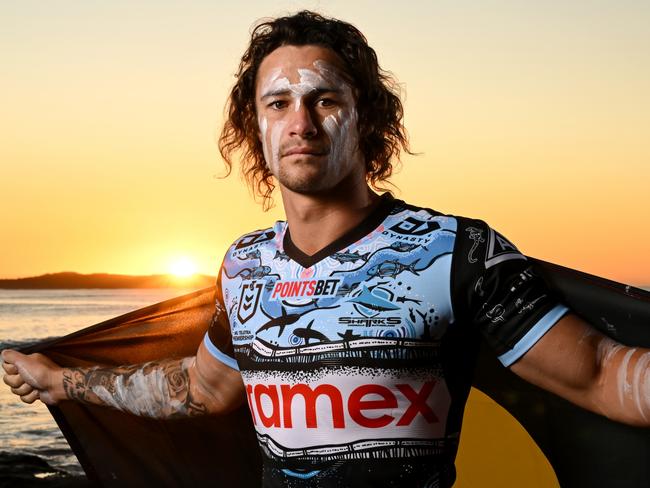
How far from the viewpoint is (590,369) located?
2570mm

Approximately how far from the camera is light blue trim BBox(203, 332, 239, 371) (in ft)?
11.0

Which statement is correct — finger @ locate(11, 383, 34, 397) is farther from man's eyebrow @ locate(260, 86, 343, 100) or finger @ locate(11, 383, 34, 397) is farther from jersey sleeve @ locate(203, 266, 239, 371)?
man's eyebrow @ locate(260, 86, 343, 100)

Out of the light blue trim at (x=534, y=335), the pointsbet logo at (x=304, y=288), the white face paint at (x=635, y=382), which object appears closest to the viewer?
the white face paint at (x=635, y=382)

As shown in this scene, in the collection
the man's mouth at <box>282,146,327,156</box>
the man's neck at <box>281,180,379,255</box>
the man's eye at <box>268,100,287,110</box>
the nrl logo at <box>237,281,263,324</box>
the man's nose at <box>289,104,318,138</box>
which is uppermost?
the man's eye at <box>268,100,287,110</box>

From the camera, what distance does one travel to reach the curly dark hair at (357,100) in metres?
3.23

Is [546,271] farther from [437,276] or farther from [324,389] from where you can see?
[324,389]

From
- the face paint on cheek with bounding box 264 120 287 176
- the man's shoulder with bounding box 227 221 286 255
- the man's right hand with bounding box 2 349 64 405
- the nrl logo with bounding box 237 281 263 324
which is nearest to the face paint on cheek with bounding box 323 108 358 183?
the face paint on cheek with bounding box 264 120 287 176

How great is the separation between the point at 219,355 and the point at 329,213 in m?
0.80

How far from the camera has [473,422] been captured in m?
3.51

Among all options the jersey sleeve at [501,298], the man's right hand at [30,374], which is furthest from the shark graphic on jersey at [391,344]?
the man's right hand at [30,374]

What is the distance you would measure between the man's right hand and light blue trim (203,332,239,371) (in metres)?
0.80

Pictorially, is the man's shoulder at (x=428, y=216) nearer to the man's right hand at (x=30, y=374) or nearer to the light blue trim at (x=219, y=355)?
the light blue trim at (x=219, y=355)

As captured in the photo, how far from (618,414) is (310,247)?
1155 millimetres

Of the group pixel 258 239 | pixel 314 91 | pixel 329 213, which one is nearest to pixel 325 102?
pixel 314 91
